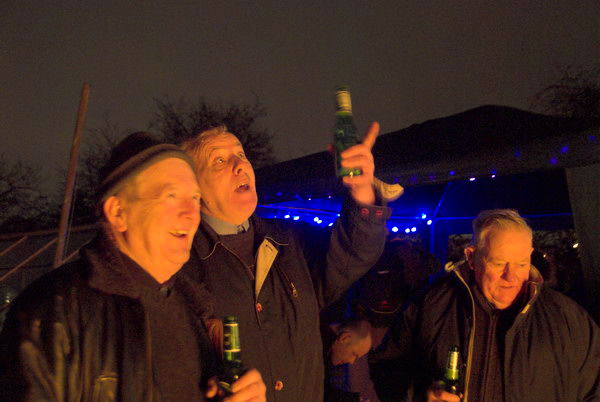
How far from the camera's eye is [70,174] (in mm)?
6984

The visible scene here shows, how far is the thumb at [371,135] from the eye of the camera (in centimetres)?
209

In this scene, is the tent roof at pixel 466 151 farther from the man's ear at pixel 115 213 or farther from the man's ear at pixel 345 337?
the man's ear at pixel 115 213

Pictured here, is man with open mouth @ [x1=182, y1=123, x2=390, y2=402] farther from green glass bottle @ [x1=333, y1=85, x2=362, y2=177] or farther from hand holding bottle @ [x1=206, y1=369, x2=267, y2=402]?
hand holding bottle @ [x1=206, y1=369, x2=267, y2=402]

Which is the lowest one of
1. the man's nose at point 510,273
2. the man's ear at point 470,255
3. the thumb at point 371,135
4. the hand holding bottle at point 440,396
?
the hand holding bottle at point 440,396

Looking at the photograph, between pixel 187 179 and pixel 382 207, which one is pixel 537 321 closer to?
pixel 382 207

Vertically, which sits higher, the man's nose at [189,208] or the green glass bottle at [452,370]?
the man's nose at [189,208]

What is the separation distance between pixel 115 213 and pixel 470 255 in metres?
2.09

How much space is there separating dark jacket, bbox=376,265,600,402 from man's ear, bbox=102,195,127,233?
189 centimetres

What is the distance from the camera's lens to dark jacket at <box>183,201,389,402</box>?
207 cm

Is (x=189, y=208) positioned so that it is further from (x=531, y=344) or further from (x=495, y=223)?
(x=531, y=344)

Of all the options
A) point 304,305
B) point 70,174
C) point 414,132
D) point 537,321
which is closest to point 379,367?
point 537,321

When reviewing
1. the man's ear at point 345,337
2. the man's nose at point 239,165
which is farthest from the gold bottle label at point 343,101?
the man's ear at point 345,337

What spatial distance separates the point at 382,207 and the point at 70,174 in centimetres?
624

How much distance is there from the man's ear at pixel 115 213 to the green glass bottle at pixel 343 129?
977mm
